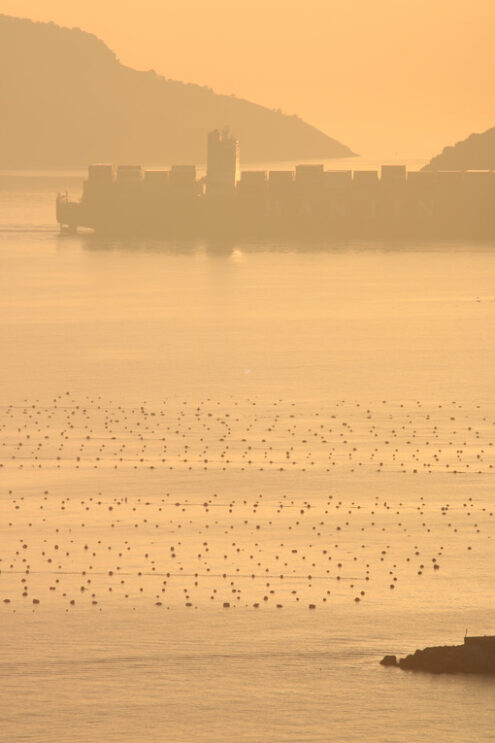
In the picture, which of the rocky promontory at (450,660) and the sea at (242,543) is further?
the rocky promontory at (450,660)

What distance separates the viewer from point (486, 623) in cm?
3366

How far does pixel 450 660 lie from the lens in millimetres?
31094

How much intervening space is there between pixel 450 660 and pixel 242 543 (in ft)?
34.8

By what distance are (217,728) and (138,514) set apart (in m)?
15.4

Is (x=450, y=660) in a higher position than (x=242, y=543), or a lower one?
lower

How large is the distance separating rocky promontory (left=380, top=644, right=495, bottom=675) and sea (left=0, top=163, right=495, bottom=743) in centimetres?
29

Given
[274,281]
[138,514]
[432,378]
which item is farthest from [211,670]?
[274,281]

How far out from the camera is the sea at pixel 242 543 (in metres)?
30.0

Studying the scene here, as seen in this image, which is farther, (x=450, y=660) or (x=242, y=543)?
(x=242, y=543)

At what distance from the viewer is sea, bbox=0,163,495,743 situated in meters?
30.0

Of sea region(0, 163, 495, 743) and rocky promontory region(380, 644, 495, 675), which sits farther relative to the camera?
rocky promontory region(380, 644, 495, 675)

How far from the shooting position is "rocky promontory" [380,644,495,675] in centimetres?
3086

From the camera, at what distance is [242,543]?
41.0 m

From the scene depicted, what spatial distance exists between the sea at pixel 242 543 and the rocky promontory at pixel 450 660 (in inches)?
11.4
